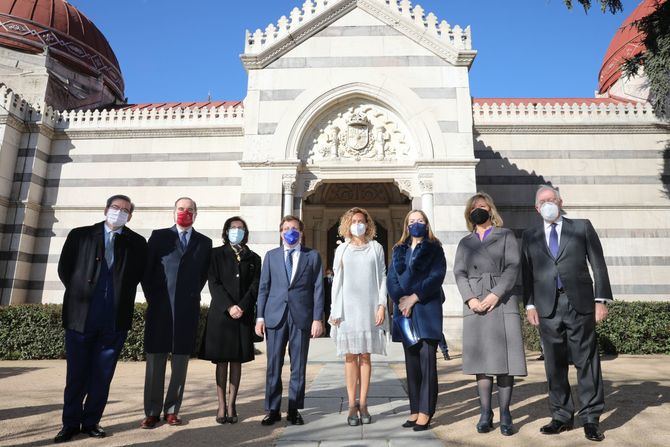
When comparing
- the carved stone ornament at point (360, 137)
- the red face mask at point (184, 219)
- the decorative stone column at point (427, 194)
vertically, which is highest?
the carved stone ornament at point (360, 137)

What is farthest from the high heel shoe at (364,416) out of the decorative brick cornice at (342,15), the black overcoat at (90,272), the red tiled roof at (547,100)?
the red tiled roof at (547,100)

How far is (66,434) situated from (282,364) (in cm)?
220

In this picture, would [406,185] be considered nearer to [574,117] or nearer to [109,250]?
[574,117]

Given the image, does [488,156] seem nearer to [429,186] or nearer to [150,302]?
[429,186]

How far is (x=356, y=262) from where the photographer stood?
5137 millimetres

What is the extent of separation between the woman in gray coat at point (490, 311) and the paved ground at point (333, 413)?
49 centimetres

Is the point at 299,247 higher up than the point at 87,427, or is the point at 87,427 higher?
the point at 299,247

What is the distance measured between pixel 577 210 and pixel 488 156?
388 cm

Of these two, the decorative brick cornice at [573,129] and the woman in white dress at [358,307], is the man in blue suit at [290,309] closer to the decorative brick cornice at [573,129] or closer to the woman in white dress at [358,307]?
the woman in white dress at [358,307]

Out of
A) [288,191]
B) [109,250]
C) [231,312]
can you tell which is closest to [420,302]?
[231,312]

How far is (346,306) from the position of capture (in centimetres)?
507

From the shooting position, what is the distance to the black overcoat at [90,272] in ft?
15.1

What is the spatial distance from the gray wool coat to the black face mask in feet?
0.53

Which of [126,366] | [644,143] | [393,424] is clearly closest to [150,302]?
[393,424]
